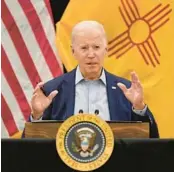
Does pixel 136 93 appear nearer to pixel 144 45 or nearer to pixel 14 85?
pixel 144 45

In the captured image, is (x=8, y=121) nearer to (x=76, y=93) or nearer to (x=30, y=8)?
(x=30, y=8)

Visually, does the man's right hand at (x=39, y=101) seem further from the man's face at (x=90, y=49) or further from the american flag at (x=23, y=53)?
the american flag at (x=23, y=53)

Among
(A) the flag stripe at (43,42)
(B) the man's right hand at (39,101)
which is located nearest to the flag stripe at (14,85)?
(A) the flag stripe at (43,42)

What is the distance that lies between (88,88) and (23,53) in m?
1.46

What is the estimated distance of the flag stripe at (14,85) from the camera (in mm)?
3699

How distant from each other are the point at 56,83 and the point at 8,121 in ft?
4.58

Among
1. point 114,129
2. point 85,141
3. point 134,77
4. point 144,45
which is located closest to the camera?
point 85,141

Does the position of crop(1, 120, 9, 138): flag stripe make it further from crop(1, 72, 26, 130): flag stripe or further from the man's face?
the man's face

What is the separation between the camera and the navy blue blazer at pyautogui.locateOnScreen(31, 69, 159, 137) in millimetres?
2256

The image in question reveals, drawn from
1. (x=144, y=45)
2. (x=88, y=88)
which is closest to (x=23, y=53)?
(x=144, y=45)

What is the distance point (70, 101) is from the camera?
2289mm

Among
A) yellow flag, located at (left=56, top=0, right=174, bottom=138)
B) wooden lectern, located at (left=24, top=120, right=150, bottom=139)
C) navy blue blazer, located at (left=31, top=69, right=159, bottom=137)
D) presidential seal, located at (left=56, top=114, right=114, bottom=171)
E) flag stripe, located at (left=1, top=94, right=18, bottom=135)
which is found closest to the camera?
presidential seal, located at (left=56, top=114, right=114, bottom=171)

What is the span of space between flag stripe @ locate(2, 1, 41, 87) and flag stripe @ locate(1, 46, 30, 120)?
0.10m

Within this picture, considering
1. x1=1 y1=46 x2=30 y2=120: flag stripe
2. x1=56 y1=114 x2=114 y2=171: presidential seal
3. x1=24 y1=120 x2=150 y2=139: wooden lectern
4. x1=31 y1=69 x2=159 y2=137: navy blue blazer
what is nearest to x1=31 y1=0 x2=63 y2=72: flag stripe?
x1=1 y1=46 x2=30 y2=120: flag stripe
